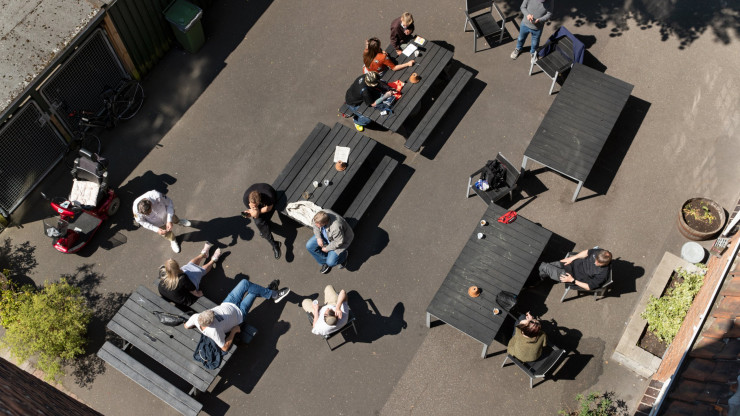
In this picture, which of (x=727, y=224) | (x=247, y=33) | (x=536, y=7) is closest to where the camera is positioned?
(x=727, y=224)

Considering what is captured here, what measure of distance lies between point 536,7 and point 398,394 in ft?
27.3

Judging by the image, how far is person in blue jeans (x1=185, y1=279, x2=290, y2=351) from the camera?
1033 centimetres

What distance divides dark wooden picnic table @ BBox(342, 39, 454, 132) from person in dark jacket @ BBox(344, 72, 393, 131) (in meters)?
0.16

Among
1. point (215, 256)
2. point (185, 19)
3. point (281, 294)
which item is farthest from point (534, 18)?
point (215, 256)

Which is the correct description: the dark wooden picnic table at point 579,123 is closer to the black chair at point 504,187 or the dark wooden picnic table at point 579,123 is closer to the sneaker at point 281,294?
the black chair at point 504,187

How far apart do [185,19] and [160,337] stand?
7108mm

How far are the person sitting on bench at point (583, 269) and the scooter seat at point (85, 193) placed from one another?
8798mm

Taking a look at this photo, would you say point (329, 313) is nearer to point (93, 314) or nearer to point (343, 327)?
point (343, 327)

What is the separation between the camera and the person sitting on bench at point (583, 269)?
34.9 ft

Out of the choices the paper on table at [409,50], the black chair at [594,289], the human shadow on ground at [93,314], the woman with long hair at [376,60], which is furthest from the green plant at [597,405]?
the human shadow on ground at [93,314]

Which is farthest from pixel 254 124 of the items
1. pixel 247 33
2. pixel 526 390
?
pixel 526 390

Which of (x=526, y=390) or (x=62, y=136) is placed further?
(x=62, y=136)

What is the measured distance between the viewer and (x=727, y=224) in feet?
39.0

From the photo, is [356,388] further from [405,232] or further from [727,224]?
[727,224]
